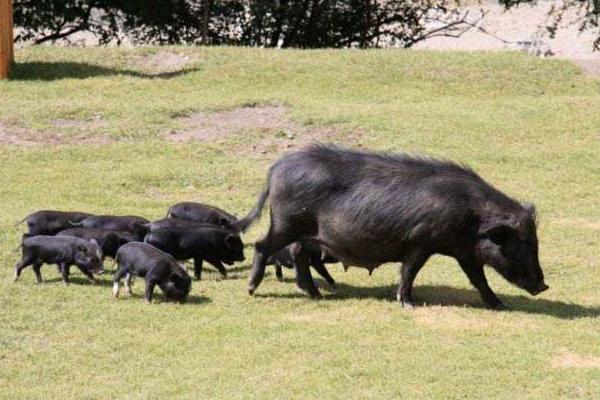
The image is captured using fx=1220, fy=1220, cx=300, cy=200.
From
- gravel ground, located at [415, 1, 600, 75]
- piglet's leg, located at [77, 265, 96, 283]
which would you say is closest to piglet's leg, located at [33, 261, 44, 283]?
piglet's leg, located at [77, 265, 96, 283]

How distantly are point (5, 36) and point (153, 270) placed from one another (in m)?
12.9

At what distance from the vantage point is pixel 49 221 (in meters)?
12.9

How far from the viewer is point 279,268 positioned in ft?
40.7

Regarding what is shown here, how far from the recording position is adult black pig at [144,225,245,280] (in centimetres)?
1190

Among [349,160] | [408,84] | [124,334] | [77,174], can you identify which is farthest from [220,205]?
[408,84]

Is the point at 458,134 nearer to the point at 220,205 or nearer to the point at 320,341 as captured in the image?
the point at 220,205

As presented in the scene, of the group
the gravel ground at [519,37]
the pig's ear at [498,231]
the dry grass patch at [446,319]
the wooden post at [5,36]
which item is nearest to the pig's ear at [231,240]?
the dry grass patch at [446,319]

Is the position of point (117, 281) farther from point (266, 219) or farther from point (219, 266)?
point (266, 219)

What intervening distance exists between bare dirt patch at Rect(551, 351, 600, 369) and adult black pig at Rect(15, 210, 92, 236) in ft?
18.8

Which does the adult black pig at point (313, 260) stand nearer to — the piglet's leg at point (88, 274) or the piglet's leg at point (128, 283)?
the piglet's leg at point (128, 283)

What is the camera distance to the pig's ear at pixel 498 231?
10828 mm

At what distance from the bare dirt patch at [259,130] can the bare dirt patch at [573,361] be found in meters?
10.1

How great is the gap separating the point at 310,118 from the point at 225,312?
9756mm

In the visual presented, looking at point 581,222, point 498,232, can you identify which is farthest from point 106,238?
point 581,222
